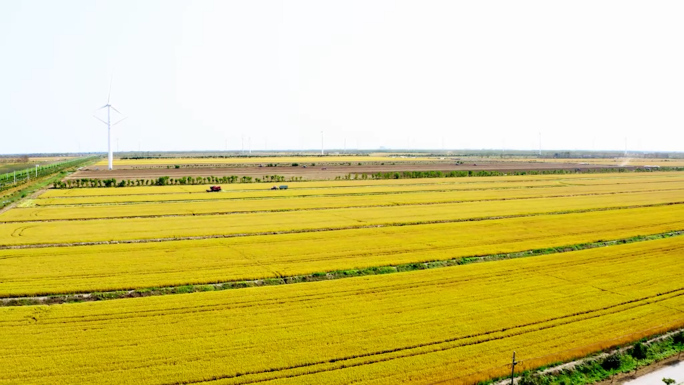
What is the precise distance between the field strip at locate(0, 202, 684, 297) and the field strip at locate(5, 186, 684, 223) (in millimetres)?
14121

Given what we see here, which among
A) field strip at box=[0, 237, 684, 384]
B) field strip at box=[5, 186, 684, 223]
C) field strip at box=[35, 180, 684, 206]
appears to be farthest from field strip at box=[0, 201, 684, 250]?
field strip at box=[0, 237, 684, 384]

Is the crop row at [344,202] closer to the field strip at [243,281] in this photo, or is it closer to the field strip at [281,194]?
the field strip at [281,194]

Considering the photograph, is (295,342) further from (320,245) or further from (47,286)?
(320,245)

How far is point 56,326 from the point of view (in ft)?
61.8

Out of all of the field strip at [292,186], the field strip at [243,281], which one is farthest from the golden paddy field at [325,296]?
the field strip at [292,186]

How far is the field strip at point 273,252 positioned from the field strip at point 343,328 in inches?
128

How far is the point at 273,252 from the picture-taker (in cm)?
3173

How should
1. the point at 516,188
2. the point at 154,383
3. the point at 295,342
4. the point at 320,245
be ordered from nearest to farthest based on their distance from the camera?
the point at 154,383 < the point at 295,342 < the point at 320,245 < the point at 516,188

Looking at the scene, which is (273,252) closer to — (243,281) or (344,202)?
(243,281)

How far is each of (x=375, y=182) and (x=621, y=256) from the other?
57084mm

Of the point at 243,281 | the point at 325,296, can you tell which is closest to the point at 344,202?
the point at 243,281

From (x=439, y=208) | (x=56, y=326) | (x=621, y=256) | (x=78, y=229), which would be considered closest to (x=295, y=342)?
(x=56, y=326)

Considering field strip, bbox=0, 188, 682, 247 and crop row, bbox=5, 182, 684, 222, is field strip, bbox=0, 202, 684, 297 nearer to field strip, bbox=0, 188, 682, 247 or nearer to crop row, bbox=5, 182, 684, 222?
field strip, bbox=0, 188, 682, 247

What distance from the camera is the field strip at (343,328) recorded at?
15727mm
